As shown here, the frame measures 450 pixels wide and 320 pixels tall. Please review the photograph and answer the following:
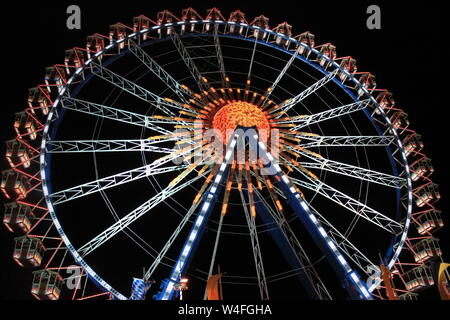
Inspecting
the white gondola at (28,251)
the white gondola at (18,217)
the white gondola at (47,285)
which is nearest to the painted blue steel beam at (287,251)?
the white gondola at (47,285)

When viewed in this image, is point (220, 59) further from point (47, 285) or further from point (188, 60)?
point (47, 285)

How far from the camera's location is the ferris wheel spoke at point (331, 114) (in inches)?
690

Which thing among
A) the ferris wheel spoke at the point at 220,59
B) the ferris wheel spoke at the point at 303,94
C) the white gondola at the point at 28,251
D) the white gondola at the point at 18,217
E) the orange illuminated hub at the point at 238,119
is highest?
the ferris wheel spoke at the point at 220,59

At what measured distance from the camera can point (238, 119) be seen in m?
16.1

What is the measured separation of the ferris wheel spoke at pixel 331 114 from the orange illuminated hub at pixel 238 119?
1.58 metres

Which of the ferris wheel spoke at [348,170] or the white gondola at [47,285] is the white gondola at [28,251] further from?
the ferris wheel spoke at [348,170]

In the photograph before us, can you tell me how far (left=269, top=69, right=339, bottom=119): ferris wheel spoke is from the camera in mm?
17516

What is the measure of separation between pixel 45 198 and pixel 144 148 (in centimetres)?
390

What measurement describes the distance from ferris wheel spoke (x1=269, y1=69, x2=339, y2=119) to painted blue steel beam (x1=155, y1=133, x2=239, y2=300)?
3.25 metres

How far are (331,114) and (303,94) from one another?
142 centimetres

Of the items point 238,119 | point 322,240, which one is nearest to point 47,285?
point 322,240

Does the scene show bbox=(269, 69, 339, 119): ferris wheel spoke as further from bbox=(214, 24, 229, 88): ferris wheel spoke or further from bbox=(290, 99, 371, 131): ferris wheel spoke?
bbox=(214, 24, 229, 88): ferris wheel spoke
